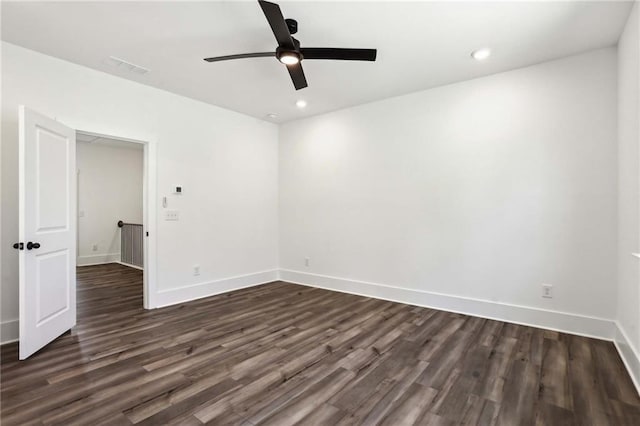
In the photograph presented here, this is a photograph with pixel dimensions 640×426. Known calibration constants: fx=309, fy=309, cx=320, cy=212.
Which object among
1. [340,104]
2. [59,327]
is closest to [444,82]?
[340,104]

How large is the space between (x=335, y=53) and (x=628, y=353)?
3.27m

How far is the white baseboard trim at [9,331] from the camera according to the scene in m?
2.81

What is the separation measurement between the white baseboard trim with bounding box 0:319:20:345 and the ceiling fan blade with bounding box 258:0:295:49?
349cm

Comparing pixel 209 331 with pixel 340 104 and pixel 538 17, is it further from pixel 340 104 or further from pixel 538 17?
pixel 538 17

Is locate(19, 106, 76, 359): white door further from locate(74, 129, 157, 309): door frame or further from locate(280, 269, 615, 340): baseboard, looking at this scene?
locate(280, 269, 615, 340): baseboard

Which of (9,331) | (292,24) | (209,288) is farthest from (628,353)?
(9,331)

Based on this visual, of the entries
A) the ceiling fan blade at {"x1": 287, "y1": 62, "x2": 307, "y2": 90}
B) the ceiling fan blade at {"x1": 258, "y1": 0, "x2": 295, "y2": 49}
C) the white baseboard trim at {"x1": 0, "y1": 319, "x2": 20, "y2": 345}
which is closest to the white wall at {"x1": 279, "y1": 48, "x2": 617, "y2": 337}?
the ceiling fan blade at {"x1": 287, "y1": 62, "x2": 307, "y2": 90}

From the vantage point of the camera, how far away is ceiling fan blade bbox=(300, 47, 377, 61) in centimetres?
240

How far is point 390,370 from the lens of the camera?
238cm

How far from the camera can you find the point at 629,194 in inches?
98.2

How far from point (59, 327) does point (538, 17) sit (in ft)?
16.5

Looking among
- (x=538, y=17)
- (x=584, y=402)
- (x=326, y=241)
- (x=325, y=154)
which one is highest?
(x=538, y=17)

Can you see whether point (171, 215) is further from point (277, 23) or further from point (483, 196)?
point (483, 196)

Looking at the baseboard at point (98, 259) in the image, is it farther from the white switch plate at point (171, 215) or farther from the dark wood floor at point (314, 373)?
the white switch plate at point (171, 215)
